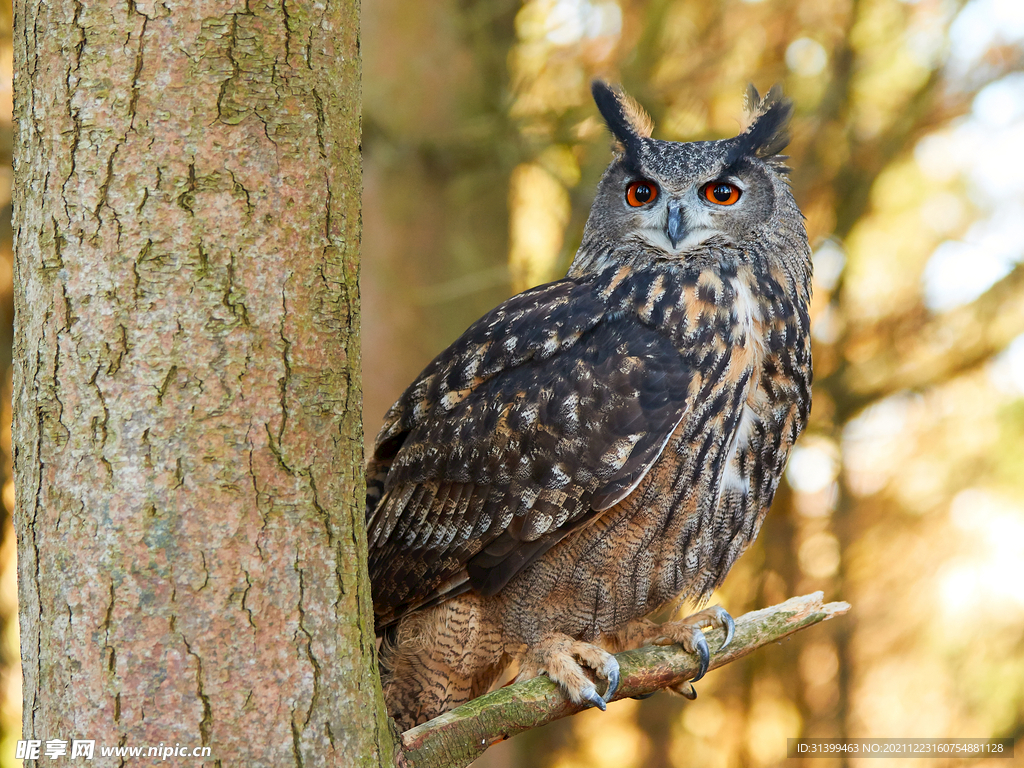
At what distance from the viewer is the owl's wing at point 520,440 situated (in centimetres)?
193

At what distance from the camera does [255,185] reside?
1309mm

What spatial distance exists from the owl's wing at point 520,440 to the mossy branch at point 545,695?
34cm

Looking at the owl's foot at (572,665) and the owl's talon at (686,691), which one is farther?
the owl's talon at (686,691)

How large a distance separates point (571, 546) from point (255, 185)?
1.12m

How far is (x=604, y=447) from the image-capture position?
1918 mm

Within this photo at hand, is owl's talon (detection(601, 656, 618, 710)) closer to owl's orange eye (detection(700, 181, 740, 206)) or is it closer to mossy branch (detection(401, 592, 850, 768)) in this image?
mossy branch (detection(401, 592, 850, 768))

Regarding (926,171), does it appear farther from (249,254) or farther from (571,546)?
(249,254)

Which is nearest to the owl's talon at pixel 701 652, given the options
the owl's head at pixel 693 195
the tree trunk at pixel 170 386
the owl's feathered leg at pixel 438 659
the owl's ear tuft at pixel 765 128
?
the owl's feathered leg at pixel 438 659

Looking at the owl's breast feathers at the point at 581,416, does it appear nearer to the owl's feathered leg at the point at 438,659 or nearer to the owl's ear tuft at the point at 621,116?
the owl's feathered leg at the point at 438,659

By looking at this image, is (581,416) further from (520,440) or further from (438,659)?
(438,659)

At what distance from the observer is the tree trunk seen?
1.26 metres

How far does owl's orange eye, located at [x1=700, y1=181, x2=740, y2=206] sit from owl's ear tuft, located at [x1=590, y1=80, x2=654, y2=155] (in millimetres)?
270

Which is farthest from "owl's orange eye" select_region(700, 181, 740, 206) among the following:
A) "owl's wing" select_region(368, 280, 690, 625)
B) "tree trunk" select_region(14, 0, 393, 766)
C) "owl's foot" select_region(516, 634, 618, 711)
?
"tree trunk" select_region(14, 0, 393, 766)

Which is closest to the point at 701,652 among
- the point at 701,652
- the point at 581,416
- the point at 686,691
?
the point at 701,652
